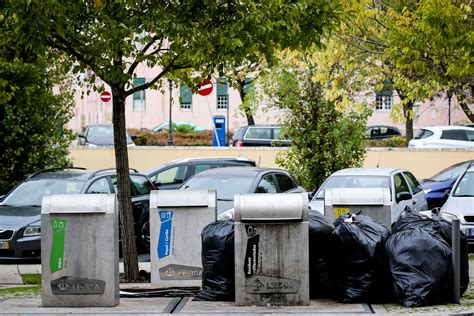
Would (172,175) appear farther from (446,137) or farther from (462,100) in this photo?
(446,137)

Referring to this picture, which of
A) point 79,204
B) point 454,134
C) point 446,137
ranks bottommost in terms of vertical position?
→ point 79,204

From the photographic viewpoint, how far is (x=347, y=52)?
19.6 metres

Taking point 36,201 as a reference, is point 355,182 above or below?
above

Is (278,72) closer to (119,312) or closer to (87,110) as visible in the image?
(119,312)

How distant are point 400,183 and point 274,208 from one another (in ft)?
26.3

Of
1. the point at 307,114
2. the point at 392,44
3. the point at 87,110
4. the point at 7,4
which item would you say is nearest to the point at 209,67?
the point at 7,4

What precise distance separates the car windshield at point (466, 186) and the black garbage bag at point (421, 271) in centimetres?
735

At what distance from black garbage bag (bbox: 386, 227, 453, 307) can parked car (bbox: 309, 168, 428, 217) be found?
245 inches

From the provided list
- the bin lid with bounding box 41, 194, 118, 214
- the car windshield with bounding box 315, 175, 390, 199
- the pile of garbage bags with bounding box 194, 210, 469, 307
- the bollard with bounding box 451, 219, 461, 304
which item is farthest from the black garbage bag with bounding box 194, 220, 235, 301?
the car windshield with bounding box 315, 175, 390, 199

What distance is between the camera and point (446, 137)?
3644 centimetres

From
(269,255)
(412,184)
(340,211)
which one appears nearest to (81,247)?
(269,255)

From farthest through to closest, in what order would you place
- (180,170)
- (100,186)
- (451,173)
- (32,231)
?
(451,173) → (180,170) → (100,186) → (32,231)

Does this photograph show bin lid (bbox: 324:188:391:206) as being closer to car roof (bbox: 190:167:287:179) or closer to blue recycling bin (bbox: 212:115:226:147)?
car roof (bbox: 190:167:287:179)

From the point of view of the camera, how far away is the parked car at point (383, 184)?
55.8ft
